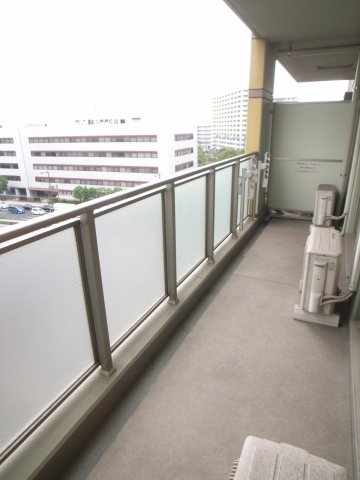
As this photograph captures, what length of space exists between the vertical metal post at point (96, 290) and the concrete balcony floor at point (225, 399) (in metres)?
0.32

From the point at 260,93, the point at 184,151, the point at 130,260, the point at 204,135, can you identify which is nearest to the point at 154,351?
the point at 130,260

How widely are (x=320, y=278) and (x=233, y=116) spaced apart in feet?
10.8

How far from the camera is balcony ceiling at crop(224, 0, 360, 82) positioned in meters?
2.94

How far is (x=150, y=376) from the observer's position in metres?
1.93

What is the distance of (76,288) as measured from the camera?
4.76ft

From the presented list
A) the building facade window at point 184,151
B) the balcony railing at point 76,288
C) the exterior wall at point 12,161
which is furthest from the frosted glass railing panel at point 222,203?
the exterior wall at point 12,161

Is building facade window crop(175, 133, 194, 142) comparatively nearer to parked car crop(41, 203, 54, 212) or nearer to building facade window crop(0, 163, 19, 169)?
building facade window crop(0, 163, 19, 169)

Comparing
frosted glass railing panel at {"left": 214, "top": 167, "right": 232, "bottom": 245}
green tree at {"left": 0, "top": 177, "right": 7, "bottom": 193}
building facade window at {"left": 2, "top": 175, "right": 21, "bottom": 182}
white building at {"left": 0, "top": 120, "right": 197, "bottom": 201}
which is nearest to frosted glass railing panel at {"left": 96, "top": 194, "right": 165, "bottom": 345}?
white building at {"left": 0, "top": 120, "right": 197, "bottom": 201}

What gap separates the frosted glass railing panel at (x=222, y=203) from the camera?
330 cm

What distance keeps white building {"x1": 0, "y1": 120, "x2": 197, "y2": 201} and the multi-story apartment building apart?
Answer: 1825 mm

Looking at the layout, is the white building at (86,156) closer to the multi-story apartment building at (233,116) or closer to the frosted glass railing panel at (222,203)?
the frosted glass railing panel at (222,203)

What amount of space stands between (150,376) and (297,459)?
4.10ft

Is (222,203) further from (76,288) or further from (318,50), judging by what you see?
(318,50)

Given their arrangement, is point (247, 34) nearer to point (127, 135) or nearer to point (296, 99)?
point (296, 99)
